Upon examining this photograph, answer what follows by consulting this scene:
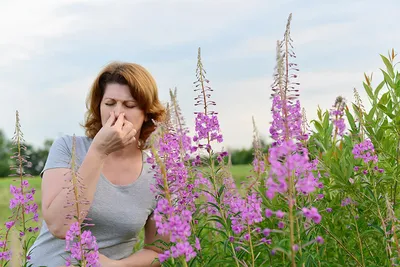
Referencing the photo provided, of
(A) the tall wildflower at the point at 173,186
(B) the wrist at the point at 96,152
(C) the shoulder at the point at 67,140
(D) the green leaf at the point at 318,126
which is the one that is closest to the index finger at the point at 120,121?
(B) the wrist at the point at 96,152

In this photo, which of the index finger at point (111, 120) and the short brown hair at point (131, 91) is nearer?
the index finger at point (111, 120)

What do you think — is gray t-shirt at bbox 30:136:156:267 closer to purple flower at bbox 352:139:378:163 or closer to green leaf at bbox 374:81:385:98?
purple flower at bbox 352:139:378:163

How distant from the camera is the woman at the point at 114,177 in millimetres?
3998

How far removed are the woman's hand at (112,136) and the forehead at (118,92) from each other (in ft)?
1.06

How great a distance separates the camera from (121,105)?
13.9 ft

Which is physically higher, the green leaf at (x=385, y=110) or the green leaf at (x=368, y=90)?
the green leaf at (x=368, y=90)

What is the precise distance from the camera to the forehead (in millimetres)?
4305

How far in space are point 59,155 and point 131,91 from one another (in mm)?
808

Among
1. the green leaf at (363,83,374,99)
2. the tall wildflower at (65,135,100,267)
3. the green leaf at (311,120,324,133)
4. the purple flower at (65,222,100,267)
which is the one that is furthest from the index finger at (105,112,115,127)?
the green leaf at (363,83,374,99)

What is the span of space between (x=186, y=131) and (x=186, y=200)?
0.68 meters

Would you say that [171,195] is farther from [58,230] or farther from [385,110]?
[385,110]

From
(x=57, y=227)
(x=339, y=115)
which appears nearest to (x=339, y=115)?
(x=339, y=115)

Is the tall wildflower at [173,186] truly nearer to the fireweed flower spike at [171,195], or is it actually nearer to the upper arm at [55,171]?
the fireweed flower spike at [171,195]

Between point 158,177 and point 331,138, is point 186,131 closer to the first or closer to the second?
point 158,177
